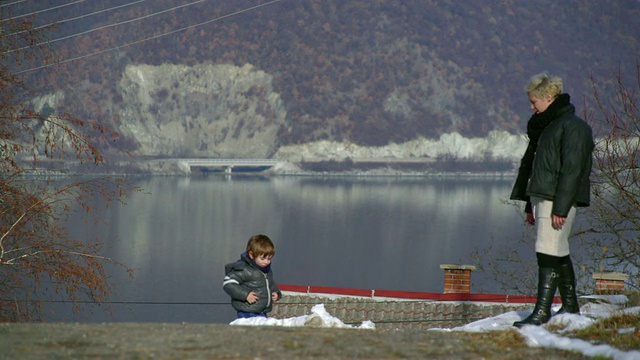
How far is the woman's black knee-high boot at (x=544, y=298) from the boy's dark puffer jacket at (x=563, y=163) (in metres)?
0.46

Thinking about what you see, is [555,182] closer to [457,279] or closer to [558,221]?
[558,221]

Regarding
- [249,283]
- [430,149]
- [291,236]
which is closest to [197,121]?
[430,149]

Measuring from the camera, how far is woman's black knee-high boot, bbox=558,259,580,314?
6199 millimetres

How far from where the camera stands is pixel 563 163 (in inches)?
236

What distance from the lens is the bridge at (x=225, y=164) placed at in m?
181

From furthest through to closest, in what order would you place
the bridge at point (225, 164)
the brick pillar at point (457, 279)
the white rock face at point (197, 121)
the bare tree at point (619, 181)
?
the white rock face at point (197, 121) → the bridge at point (225, 164) → the brick pillar at point (457, 279) → the bare tree at point (619, 181)

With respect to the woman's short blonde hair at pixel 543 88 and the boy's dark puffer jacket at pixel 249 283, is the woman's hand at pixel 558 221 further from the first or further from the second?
the boy's dark puffer jacket at pixel 249 283

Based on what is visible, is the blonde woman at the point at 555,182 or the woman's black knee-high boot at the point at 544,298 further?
the woman's black knee-high boot at the point at 544,298

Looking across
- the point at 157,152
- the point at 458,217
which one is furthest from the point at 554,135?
the point at 157,152

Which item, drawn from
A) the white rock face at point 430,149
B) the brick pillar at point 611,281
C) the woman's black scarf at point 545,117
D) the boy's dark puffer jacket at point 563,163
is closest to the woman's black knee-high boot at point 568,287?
the boy's dark puffer jacket at point 563,163

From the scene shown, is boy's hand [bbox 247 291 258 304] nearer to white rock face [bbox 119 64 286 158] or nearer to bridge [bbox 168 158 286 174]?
bridge [bbox 168 158 286 174]

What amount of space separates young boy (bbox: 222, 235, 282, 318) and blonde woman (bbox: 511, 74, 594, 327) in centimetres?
176

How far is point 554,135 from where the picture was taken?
19.9 ft

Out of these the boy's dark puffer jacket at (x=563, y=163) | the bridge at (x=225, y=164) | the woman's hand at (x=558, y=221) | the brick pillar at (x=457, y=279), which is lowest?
the bridge at (x=225, y=164)
